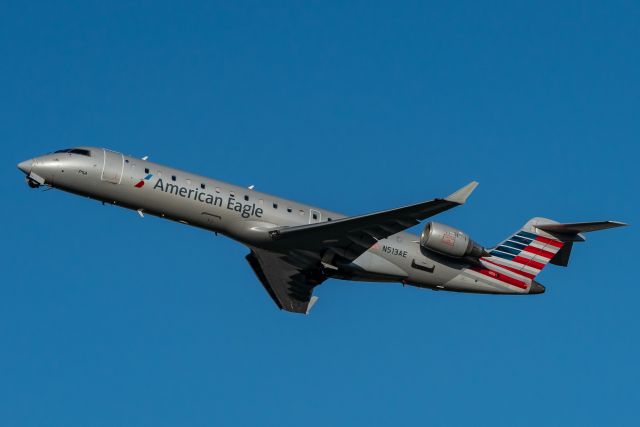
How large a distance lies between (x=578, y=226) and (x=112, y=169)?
14597 millimetres

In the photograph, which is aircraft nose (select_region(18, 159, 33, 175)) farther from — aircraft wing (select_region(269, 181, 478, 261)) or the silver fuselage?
aircraft wing (select_region(269, 181, 478, 261))

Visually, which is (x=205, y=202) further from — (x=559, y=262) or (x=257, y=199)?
(x=559, y=262)

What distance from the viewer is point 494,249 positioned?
1364 inches

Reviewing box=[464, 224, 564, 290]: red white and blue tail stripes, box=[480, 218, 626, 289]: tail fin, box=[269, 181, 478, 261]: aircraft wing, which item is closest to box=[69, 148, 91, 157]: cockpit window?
box=[269, 181, 478, 261]: aircraft wing

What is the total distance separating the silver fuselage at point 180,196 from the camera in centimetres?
3042

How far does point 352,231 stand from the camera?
30797 mm

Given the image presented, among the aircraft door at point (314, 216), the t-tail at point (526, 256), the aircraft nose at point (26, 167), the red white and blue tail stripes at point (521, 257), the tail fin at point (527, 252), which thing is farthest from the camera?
the tail fin at point (527, 252)

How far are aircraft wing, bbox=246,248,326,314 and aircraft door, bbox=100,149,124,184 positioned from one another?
198 inches

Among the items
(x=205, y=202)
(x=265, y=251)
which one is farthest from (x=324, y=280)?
(x=205, y=202)

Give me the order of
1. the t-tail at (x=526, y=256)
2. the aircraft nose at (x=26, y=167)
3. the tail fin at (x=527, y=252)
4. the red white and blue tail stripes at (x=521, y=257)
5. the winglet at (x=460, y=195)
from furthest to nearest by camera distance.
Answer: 1. the tail fin at (x=527, y=252)
2. the red white and blue tail stripes at (x=521, y=257)
3. the t-tail at (x=526, y=256)
4. the aircraft nose at (x=26, y=167)
5. the winglet at (x=460, y=195)

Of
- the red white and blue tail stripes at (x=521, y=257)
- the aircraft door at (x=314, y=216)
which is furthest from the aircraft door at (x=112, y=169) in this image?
the red white and blue tail stripes at (x=521, y=257)

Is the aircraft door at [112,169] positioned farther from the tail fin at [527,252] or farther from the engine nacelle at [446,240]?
the tail fin at [527,252]

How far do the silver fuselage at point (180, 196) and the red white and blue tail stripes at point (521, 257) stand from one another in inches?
175

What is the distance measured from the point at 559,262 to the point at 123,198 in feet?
47.7
